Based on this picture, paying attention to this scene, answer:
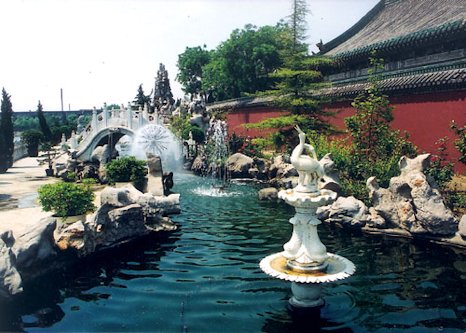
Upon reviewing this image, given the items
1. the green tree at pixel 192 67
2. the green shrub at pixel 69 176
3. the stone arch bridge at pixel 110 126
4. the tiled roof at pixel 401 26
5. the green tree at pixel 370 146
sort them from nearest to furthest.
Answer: the green tree at pixel 370 146 → the tiled roof at pixel 401 26 → the green shrub at pixel 69 176 → the stone arch bridge at pixel 110 126 → the green tree at pixel 192 67

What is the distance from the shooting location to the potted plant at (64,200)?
436 inches

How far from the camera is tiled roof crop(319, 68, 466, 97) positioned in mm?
13234

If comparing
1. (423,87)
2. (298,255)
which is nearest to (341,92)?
(423,87)

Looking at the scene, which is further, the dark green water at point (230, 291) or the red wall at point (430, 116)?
the red wall at point (430, 116)

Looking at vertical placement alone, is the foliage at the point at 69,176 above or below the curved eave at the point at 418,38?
below

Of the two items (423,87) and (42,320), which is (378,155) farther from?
(42,320)

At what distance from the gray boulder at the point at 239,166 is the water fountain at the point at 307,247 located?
13.7 m

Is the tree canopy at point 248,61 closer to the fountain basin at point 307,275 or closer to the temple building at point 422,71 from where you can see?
the temple building at point 422,71

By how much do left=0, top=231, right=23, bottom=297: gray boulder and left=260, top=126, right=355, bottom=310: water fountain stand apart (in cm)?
433

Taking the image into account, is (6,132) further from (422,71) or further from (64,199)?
(422,71)

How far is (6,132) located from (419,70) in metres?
24.3

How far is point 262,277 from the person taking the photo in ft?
26.9

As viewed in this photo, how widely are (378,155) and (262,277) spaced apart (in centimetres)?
784

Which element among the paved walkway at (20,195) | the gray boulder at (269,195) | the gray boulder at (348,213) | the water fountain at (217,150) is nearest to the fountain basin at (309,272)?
the gray boulder at (348,213)
